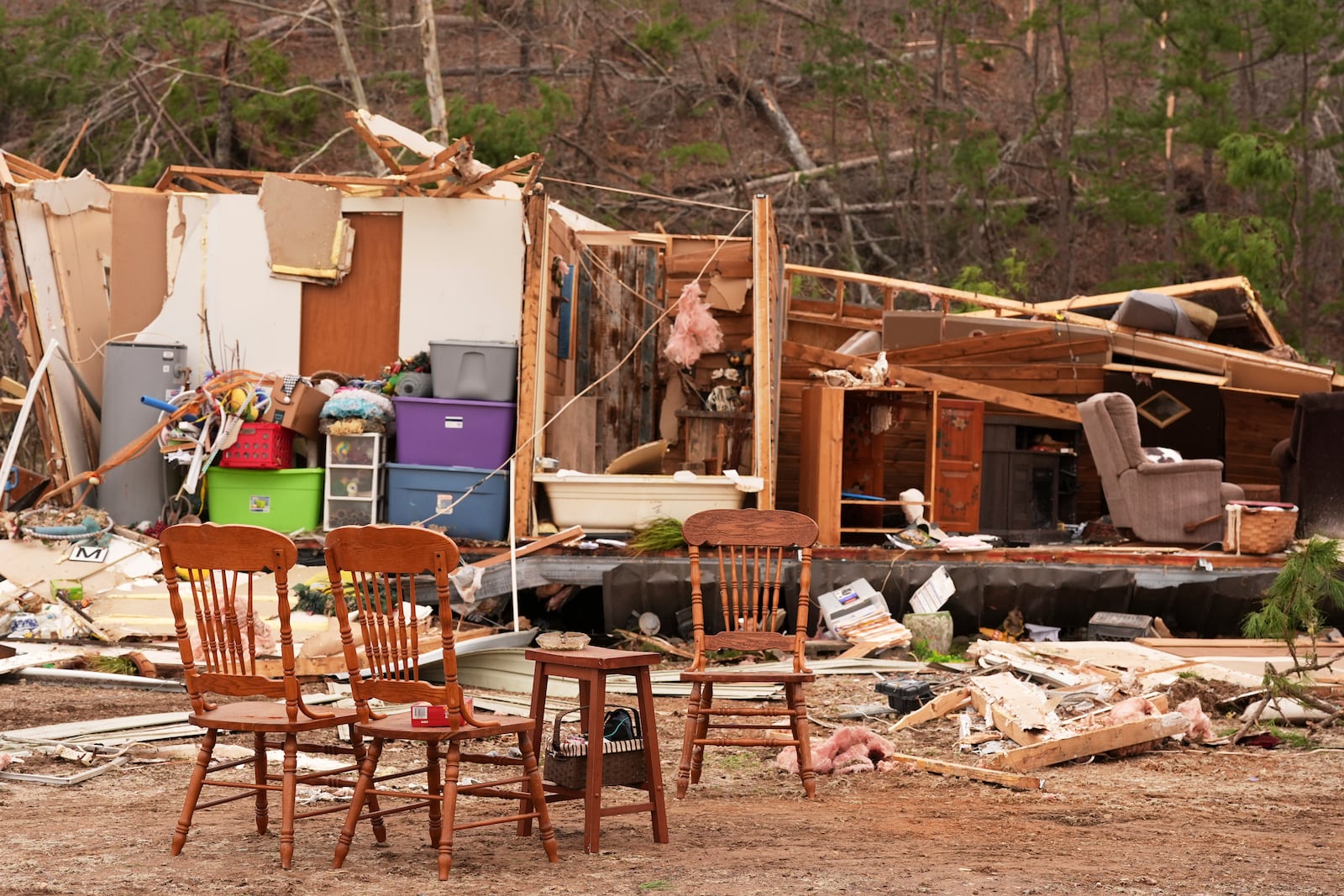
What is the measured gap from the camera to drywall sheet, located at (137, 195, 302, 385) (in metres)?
10.1

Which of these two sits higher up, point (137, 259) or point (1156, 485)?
point (137, 259)

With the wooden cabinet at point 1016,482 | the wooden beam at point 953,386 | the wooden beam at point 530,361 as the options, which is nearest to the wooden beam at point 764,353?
→ the wooden beam at point 953,386

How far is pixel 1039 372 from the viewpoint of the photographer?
12.9 meters

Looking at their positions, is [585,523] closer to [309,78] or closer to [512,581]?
[512,581]

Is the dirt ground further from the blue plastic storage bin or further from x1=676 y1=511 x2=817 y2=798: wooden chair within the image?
the blue plastic storage bin

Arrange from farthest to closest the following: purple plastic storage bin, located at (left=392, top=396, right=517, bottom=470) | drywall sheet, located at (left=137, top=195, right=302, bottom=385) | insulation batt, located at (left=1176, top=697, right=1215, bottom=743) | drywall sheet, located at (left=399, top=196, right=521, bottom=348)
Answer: drywall sheet, located at (left=137, top=195, right=302, bottom=385)
drywall sheet, located at (left=399, top=196, right=521, bottom=348)
purple plastic storage bin, located at (left=392, top=396, right=517, bottom=470)
insulation batt, located at (left=1176, top=697, right=1215, bottom=743)

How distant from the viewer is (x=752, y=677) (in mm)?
5238

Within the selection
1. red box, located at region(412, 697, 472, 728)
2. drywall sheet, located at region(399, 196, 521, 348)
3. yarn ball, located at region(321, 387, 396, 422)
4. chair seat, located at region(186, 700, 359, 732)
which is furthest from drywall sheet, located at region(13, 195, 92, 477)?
red box, located at region(412, 697, 472, 728)

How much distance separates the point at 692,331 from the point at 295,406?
299 cm

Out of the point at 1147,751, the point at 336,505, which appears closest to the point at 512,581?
the point at 336,505

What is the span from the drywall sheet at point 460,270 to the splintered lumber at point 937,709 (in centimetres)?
412

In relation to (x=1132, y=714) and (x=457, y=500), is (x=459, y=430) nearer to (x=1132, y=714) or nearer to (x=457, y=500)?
(x=457, y=500)

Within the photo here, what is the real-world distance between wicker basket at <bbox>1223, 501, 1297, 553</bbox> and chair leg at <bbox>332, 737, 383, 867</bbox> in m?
6.74

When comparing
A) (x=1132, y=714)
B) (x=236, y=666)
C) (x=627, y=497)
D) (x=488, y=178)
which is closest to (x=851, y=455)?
(x=627, y=497)
